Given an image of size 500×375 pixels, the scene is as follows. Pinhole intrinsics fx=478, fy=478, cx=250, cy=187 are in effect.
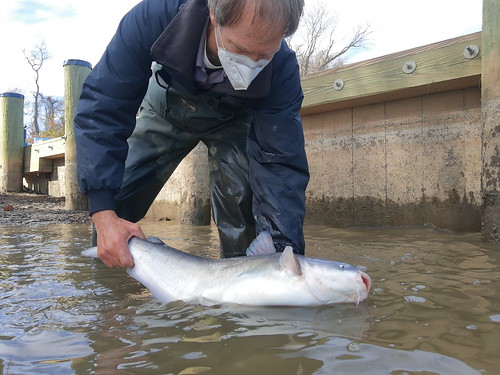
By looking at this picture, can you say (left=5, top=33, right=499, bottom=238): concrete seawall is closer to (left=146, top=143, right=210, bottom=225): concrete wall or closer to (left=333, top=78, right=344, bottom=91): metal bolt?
(left=333, top=78, right=344, bottom=91): metal bolt

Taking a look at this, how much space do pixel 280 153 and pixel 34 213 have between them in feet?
23.2

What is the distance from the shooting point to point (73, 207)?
30.6 feet

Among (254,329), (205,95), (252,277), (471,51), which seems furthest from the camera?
(471,51)

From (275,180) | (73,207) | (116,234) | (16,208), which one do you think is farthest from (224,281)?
(16,208)

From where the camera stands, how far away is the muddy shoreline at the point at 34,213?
7.43 meters

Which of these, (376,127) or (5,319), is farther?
(376,127)

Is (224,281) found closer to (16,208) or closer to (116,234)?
(116,234)

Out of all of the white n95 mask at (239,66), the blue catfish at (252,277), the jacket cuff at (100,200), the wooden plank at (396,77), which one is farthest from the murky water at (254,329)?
the wooden plank at (396,77)

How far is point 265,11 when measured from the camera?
2.10 metres

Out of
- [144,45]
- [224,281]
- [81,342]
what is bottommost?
[81,342]

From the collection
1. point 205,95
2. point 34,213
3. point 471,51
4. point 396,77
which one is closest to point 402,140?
point 396,77

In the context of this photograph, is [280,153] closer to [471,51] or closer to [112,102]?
[112,102]

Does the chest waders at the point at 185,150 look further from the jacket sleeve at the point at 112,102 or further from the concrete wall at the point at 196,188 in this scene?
the concrete wall at the point at 196,188

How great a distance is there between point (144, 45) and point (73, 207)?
7418mm
